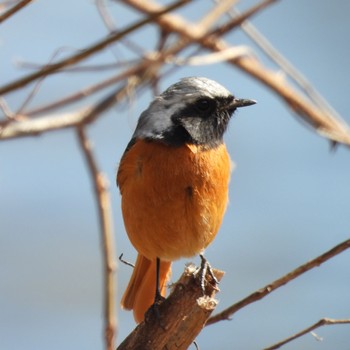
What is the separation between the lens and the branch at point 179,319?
3455 mm

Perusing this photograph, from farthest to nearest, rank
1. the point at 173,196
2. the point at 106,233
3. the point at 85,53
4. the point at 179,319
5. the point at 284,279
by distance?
the point at 106,233
the point at 173,196
the point at 179,319
the point at 284,279
the point at 85,53

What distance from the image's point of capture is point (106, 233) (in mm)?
4777

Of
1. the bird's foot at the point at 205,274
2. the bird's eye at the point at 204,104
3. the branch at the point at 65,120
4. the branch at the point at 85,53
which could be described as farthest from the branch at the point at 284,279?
the branch at the point at 65,120

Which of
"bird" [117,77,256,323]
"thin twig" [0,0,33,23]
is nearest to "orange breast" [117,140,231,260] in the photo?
"bird" [117,77,256,323]

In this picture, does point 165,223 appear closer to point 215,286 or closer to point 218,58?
point 215,286

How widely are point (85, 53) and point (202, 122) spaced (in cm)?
146

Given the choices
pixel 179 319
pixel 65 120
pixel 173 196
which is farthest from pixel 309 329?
pixel 65 120

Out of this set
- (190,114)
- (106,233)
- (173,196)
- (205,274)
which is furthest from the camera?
(106,233)

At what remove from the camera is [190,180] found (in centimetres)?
395

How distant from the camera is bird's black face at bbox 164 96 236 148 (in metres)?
4.11

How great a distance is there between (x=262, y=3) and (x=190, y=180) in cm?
106

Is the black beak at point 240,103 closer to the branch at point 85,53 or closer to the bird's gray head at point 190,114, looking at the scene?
the bird's gray head at point 190,114

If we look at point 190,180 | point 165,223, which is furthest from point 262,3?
point 165,223

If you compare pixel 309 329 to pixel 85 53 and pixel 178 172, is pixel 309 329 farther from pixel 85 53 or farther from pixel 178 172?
pixel 85 53
